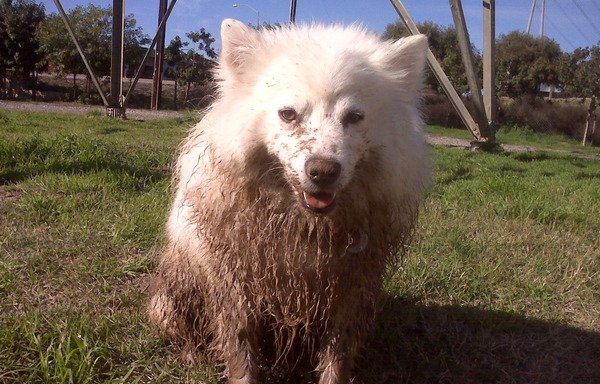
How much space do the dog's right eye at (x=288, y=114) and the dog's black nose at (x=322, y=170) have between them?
0.22m

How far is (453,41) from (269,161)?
2910 cm

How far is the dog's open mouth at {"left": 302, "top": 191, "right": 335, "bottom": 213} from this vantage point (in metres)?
2.27

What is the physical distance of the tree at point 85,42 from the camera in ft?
91.4

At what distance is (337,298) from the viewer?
256 cm

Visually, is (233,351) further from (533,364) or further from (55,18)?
(55,18)

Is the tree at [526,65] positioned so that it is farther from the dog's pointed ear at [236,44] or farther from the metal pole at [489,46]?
the dog's pointed ear at [236,44]

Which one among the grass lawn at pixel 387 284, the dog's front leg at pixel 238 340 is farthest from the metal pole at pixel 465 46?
the dog's front leg at pixel 238 340

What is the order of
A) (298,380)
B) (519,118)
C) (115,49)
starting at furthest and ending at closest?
(519,118) < (115,49) < (298,380)

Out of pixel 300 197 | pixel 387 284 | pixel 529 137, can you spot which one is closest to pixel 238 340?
pixel 300 197

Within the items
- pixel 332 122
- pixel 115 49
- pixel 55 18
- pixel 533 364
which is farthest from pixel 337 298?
pixel 55 18

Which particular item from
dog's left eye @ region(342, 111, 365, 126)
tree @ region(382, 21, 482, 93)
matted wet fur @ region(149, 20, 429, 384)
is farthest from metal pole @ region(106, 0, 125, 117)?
tree @ region(382, 21, 482, 93)

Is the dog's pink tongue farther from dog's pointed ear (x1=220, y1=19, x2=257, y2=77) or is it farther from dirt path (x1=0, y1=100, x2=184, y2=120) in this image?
dirt path (x1=0, y1=100, x2=184, y2=120)

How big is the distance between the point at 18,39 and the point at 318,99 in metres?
29.8

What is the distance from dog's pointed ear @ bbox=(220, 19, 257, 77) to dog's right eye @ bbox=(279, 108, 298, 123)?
0.33 metres
